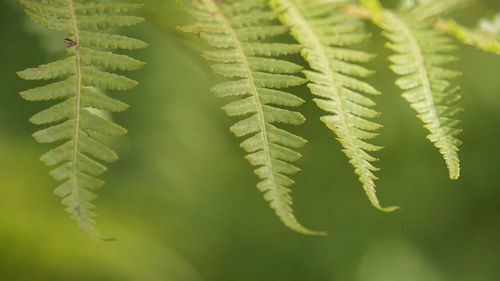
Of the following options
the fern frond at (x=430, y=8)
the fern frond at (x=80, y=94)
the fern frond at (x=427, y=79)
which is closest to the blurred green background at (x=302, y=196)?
the fern frond at (x=430, y=8)

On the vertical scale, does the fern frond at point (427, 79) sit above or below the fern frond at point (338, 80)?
below

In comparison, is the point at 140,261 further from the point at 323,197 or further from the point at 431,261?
the point at 431,261

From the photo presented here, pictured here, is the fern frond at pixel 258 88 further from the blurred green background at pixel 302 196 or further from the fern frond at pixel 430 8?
the blurred green background at pixel 302 196

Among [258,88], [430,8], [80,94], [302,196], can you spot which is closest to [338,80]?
[258,88]

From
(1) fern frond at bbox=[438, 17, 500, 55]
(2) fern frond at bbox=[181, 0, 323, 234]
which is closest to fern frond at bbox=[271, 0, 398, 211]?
(2) fern frond at bbox=[181, 0, 323, 234]

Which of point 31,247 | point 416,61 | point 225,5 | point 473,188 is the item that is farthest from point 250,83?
point 473,188
